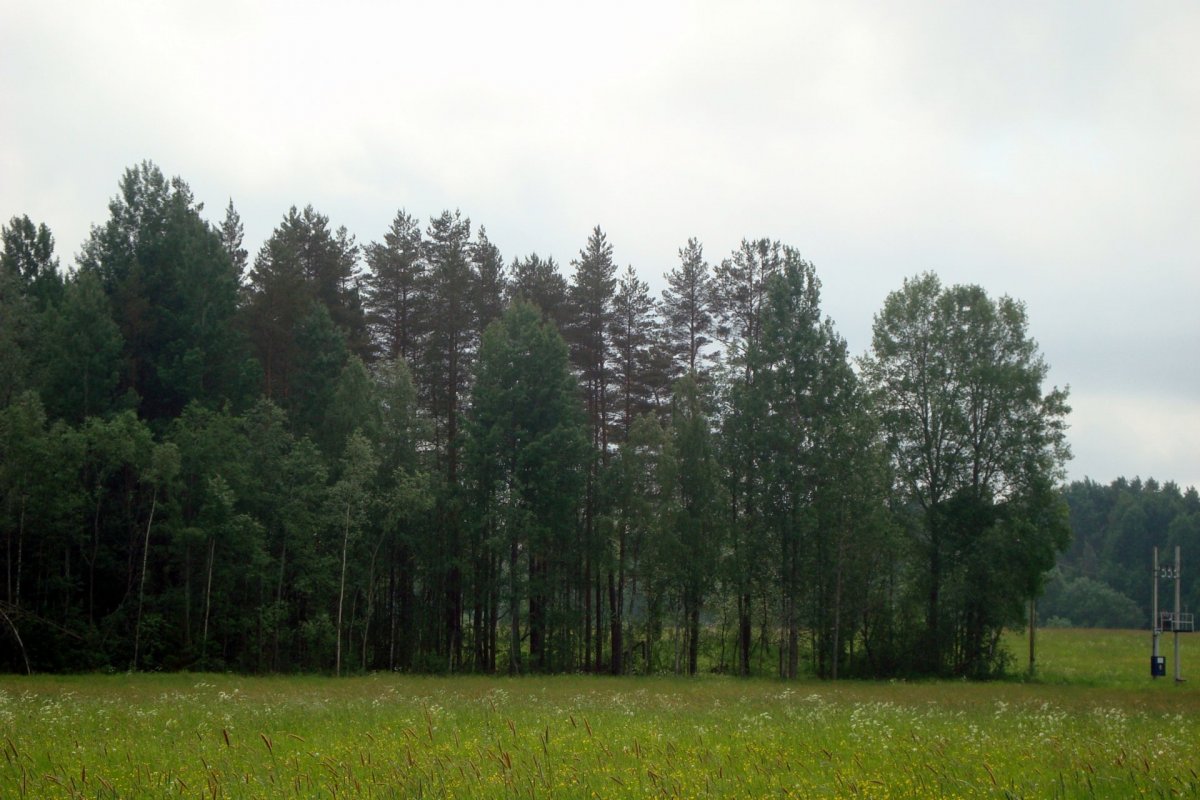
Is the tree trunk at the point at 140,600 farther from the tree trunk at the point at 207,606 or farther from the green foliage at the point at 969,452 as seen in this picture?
the green foliage at the point at 969,452

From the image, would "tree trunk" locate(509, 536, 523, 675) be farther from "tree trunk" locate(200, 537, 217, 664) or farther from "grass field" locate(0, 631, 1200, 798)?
"grass field" locate(0, 631, 1200, 798)

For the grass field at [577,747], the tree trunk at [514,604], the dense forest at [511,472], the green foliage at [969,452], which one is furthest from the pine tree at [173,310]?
the green foliage at [969,452]

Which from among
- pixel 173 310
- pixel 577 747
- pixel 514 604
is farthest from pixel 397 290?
pixel 577 747

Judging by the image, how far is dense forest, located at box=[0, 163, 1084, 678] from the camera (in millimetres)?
42094

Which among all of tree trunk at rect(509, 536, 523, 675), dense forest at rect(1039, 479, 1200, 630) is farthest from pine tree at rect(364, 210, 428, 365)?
dense forest at rect(1039, 479, 1200, 630)

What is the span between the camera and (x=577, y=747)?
14.0 metres

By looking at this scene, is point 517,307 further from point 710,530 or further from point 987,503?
point 987,503

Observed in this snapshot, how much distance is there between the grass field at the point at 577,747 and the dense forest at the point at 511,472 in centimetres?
1667

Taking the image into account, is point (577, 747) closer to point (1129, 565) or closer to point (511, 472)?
point (511, 472)

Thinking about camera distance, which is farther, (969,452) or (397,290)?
(397,290)

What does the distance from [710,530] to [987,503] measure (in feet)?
45.5

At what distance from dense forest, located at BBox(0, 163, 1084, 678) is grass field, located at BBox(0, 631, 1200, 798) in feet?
54.7

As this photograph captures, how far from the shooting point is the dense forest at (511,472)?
42.1 m

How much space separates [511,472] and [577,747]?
31.9 m
